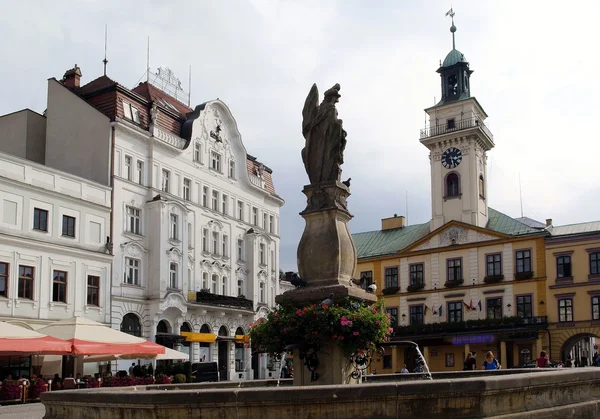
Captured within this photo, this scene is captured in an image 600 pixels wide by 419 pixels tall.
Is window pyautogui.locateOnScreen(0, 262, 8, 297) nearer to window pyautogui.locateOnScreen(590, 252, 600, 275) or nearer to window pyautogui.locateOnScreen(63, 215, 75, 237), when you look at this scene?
window pyautogui.locateOnScreen(63, 215, 75, 237)

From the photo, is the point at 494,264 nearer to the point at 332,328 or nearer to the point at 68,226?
the point at 68,226

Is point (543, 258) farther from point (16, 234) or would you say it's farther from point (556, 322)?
point (16, 234)

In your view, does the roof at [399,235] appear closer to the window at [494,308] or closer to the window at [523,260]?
the window at [523,260]

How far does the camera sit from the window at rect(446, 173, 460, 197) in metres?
60.2

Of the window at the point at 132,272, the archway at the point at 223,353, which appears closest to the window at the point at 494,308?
the archway at the point at 223,353

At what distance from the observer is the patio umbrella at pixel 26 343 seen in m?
22.3

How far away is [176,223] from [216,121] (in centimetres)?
888

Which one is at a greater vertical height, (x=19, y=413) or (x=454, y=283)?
(x=454, y=283)

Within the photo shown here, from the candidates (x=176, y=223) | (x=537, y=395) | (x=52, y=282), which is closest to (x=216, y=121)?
(x=176, y=223)

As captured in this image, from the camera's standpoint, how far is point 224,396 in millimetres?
7512

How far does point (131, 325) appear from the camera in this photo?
39.1 meters

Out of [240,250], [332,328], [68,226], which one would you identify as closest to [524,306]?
[240,250]

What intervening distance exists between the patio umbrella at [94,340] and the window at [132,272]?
42.4 feet

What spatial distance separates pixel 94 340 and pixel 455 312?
36277mm
